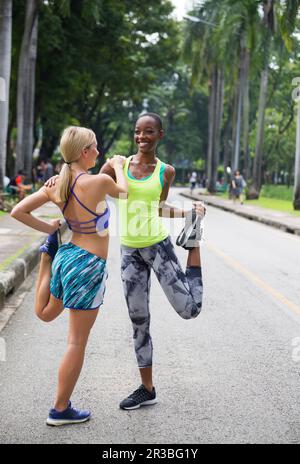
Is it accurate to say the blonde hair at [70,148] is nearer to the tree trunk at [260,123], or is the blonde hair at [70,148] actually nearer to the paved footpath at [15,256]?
the paved footpath at [15,256]

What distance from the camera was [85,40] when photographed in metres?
34.9

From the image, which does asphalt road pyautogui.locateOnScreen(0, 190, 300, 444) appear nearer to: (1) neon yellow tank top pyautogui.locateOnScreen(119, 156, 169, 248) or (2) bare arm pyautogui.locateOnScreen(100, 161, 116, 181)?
(1) neon yellow tank top pyautogui.locateOnScreen(119, 156, 169, 248)

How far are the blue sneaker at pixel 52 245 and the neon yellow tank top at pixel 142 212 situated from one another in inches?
19.3

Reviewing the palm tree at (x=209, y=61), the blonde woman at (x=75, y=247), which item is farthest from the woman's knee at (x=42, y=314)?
the palm tree at (x=209, y=61)

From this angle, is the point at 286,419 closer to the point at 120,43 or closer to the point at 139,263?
the point at 139,263

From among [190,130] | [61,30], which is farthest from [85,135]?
[190,130]

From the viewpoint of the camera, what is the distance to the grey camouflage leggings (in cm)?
473

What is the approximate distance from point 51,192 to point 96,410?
1456mm

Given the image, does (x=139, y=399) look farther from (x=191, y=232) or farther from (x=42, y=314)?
(x=191, y=232)

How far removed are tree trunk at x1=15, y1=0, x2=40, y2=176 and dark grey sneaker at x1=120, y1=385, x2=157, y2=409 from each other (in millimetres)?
22855

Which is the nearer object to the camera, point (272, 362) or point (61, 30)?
point (272, 362)

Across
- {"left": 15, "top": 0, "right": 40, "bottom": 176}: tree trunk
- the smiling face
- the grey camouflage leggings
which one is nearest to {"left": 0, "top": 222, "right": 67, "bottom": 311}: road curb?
the grey camouflage leggings

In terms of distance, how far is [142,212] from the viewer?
4.69 m

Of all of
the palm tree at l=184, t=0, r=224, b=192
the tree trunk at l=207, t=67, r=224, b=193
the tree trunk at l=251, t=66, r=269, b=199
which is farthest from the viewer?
the tree trunk at l=207, t=67, r=224, b=193
